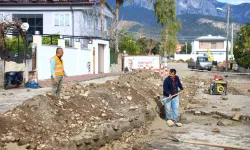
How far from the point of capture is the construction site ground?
7.38 m

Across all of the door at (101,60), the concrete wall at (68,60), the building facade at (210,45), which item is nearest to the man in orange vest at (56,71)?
the concrete wall at (68,60)

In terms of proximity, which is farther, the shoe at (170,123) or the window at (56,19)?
the window at (56,19)

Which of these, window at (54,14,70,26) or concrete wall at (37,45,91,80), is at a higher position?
window at (54,14,70,26)

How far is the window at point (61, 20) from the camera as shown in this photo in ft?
142

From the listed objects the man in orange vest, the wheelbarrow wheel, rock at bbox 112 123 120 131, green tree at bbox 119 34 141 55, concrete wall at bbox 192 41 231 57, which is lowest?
rock at bbox 112 123 120 131

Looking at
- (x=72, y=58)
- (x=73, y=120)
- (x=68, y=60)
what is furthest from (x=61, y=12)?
(x=73, y=120)

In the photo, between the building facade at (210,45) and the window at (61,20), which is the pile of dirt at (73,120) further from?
the building facade at (210,45)

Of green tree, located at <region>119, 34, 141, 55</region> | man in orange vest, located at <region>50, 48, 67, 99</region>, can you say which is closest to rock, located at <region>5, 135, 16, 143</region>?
man in orange vest, located at <region>50, 48, 67, 99</region>

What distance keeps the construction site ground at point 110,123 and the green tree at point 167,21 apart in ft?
161

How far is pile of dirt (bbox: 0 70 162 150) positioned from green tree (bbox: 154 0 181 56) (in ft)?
167

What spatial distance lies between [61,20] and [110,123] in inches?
1409

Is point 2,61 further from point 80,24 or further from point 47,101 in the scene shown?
point 80,24

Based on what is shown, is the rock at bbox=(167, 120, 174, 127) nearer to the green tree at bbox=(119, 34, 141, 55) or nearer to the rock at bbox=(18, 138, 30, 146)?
the rock at bbox=(18, 138, 30, 146)

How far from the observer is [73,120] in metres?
8.78
